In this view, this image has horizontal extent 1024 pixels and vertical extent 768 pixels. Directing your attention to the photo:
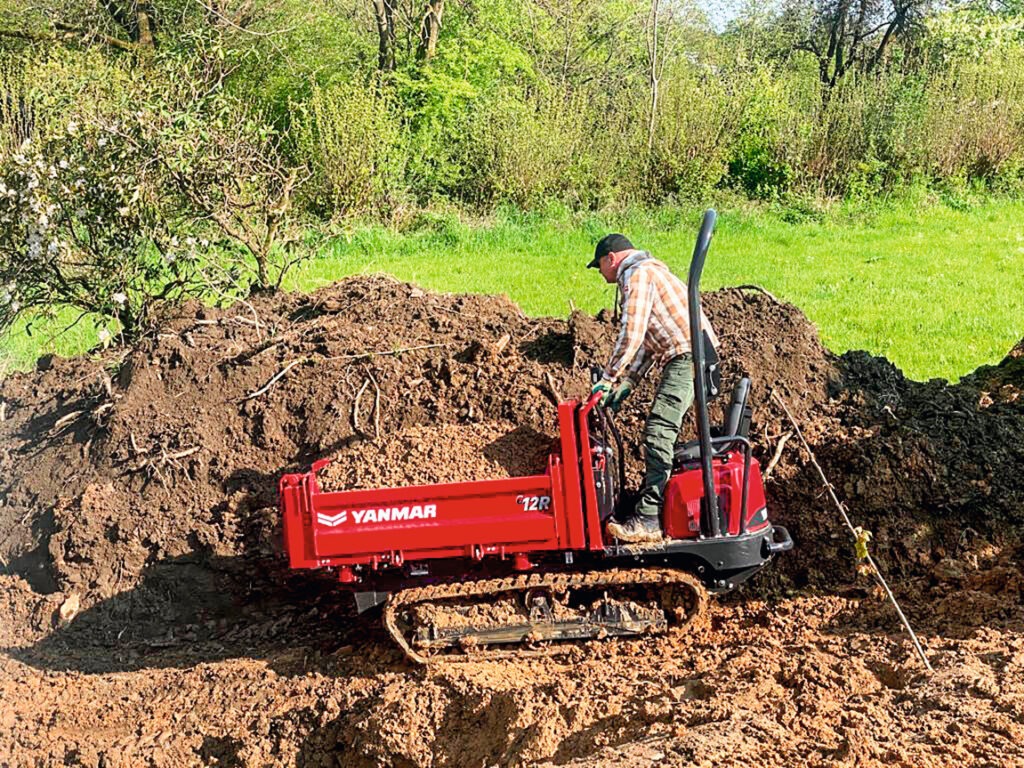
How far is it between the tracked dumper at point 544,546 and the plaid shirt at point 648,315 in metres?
0.21

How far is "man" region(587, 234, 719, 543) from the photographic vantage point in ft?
17.8

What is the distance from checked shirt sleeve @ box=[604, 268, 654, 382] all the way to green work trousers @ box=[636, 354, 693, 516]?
28cm

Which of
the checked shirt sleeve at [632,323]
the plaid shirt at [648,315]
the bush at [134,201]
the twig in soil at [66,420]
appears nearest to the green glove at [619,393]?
the plaid shirt at [648,315]

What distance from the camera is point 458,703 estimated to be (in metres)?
5.12

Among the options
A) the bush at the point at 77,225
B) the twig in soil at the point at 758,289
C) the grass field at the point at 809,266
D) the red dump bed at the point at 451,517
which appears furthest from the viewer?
the grass field at the point at 809,266

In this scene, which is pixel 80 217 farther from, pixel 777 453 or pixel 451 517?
pixel 777 453

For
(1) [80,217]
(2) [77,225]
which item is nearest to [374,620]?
(1) [80,217]

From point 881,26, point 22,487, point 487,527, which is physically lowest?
point 22,487

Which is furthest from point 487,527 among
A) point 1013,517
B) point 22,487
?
point 22,487

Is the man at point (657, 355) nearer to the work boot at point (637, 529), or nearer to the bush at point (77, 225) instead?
the work boot at point (637, 529)

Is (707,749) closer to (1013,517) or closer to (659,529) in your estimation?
(659,529)

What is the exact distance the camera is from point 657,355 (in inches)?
224

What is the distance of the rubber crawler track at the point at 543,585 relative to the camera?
545cm

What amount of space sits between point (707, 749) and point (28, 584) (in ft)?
16.4
